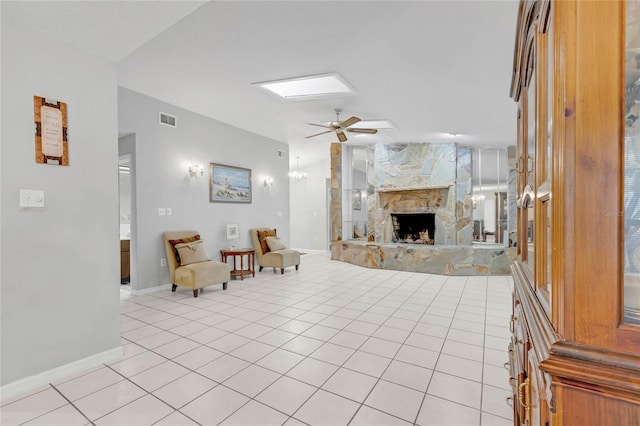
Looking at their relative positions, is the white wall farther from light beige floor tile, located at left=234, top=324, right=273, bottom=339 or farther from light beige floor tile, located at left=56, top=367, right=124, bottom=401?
light beige floor tile, located at left=56, top=367, right=124, bottom=401

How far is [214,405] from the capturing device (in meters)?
1.95

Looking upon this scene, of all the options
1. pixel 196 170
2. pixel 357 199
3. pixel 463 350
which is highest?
pixel 196 170

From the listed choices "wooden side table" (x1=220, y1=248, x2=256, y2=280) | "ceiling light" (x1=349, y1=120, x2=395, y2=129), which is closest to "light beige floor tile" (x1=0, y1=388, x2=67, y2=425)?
"wooden side table" (x1=220, y1=248, x2=256, y2=280)

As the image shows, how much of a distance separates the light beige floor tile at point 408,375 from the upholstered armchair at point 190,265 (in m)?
3.10

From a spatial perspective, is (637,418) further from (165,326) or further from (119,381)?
(165,326)

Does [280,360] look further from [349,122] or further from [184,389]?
[349,122]

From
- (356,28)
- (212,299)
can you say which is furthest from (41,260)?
(356,28)

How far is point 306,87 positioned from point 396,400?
157 inches

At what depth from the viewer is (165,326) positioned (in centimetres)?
332

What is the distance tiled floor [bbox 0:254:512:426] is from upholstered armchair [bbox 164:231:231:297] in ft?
0.96

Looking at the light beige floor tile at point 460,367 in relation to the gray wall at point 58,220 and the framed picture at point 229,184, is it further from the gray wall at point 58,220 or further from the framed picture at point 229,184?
the framed picture at point 229,184

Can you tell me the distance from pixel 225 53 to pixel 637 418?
3.82 metres

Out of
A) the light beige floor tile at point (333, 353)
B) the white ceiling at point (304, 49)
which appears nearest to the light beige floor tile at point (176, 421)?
the light beige floor tile at point (333, 353)

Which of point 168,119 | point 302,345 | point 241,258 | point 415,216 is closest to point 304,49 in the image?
point 168,119
